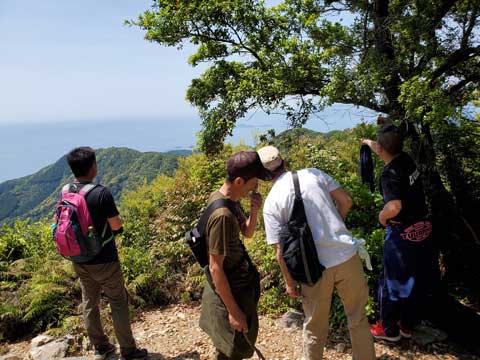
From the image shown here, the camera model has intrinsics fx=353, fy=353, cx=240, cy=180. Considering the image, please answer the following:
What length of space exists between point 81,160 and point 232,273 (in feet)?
5.86

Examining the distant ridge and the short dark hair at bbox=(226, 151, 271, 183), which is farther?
the distant ridge

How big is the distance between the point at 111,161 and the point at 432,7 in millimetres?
106155

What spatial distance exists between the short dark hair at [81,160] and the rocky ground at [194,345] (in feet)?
6.96

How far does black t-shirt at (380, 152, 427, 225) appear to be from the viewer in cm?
321

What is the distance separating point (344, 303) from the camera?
288 centimetres

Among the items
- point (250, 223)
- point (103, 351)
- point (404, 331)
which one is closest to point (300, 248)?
point (250, 223)

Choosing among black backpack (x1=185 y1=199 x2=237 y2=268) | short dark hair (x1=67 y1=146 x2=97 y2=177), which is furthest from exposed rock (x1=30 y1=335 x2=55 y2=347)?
black backpack (x1=185 y1=199 x2=237 y2=268)

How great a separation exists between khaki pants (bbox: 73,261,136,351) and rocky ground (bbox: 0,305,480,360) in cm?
45

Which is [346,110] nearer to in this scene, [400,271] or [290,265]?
[400,271]

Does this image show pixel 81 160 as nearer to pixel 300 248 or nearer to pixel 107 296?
pixel 107 296

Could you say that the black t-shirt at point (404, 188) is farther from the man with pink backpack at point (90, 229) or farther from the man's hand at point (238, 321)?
the man with pink backpack at point (90, 229)

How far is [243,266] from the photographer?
257 centimetres

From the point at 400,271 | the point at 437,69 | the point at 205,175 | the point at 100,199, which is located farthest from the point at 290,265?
the point at 205,175

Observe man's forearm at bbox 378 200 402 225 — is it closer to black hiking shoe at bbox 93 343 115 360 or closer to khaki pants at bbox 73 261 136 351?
khaki pants at bbox 73 261 136 351
